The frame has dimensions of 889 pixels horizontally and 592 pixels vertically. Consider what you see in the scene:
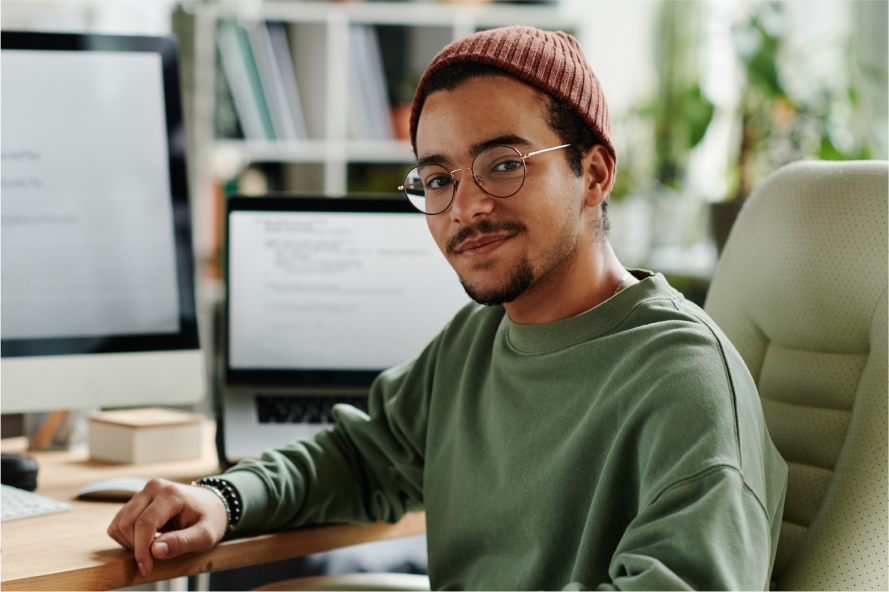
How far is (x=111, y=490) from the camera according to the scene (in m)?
1.08

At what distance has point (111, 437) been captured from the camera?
4.32 feet

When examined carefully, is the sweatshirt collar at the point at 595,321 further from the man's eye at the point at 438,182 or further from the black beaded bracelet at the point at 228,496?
the black beaded bracelet at the point at 228,496

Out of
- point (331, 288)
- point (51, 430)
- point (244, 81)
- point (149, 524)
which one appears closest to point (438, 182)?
point (331, 288)

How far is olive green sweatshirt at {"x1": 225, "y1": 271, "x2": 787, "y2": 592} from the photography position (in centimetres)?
68

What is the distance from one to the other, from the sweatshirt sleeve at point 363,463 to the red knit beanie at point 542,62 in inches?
16.5

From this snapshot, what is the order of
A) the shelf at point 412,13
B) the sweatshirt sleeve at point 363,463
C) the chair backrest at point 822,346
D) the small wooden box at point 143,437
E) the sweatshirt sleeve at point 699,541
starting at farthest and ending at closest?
1. the shelf at point 412,13
2. the small wooden box at point 143,437
3. the sweatshirt sleeve at point 363,463
4. the chair backrest at point 822,346
5. the sweatshirt sleeve at point 699,541

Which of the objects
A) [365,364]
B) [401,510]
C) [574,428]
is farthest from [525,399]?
[365,364]

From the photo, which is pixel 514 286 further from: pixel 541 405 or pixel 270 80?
pixel 270 80

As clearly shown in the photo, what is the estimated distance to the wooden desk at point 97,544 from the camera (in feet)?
2.75

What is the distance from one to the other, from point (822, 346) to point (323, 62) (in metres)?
2.51

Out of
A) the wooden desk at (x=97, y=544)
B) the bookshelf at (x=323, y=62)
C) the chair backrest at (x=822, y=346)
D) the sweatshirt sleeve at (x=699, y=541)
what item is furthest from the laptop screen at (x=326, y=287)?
the bookshelf at (x=323, y=62)

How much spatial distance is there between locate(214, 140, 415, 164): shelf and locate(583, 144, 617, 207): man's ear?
81.2 inches

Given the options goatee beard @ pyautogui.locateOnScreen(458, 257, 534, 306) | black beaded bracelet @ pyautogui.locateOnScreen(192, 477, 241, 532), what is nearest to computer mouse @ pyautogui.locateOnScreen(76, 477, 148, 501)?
black beaded bracelet @ pyautogui.locateOnScreen(192, 477, 241, 532)

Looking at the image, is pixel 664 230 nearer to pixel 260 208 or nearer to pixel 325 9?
pixel 325 9
